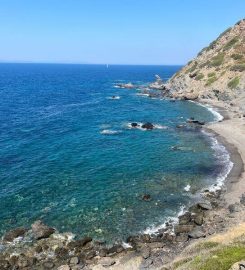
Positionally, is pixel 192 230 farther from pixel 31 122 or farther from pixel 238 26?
pixel 238 26

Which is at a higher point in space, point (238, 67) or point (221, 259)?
point (238, 67)

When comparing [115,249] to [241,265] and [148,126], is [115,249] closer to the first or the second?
[241,265]

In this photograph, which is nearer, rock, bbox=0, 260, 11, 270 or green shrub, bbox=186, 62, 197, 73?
rock, bbox=0, 260, 11, 270

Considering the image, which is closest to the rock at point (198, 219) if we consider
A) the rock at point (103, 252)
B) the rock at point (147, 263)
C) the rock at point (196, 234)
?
the rock at point (196, 234)

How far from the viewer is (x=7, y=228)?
44.0 metres

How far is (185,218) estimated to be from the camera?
46.2 metres

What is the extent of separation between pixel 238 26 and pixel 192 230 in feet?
461

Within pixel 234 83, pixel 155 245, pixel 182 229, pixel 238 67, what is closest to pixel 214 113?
pixel 234 83

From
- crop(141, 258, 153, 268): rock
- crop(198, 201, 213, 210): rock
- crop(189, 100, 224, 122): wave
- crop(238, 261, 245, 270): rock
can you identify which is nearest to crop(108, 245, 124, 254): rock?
crop(141, 258, 153, 268): rock

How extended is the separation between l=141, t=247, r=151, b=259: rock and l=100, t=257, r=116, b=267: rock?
124 inches

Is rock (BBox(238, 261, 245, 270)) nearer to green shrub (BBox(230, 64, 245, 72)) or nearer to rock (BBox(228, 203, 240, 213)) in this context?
rock (BBox(228, 203, 240, 213))

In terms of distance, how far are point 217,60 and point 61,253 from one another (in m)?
122

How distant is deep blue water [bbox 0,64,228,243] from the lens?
47081 millimetres

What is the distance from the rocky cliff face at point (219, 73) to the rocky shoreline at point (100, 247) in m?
65.9
